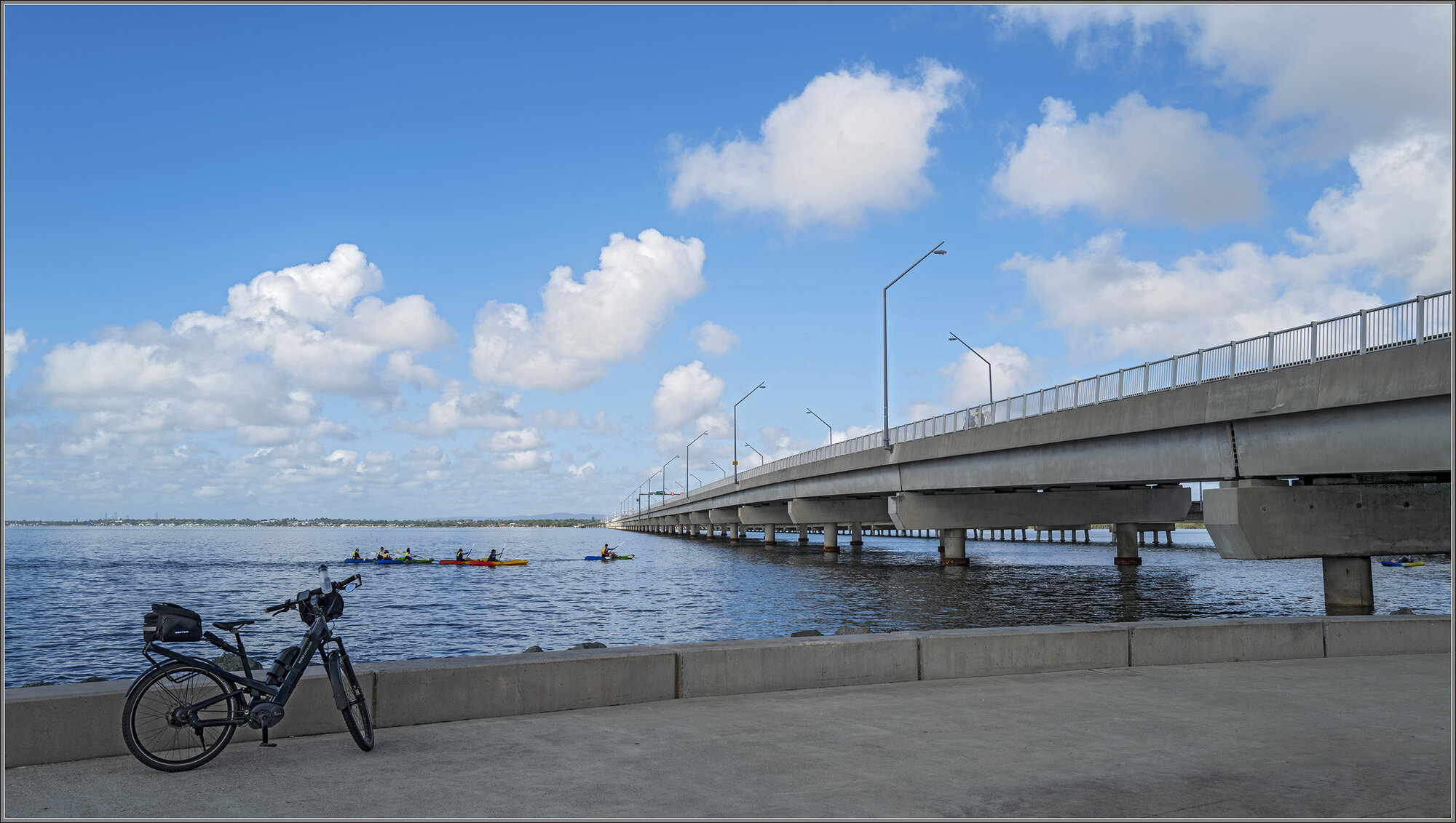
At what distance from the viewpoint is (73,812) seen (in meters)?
5.95

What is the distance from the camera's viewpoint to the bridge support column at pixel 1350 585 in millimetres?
28469

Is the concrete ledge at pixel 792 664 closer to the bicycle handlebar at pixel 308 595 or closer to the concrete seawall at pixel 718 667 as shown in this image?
the concrete seawall at pixel 718 667

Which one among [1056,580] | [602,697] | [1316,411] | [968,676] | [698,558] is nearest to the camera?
[602,697]

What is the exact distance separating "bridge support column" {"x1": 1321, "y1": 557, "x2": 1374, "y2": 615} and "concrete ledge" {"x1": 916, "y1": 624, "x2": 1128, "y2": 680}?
2065cm

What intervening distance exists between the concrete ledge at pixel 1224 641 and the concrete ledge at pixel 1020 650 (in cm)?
33

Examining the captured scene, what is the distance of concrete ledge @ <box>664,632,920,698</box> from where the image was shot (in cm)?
978

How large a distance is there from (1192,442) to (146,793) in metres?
28.8

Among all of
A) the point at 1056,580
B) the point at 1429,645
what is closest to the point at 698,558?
the point at 1056,580

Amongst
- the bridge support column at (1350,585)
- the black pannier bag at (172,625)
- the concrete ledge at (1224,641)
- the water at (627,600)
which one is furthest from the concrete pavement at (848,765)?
the bridge support column at (1350,585)

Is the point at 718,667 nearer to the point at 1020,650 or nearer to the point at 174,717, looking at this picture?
the point at 1020,650

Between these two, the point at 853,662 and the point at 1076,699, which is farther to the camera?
the point at 853,662

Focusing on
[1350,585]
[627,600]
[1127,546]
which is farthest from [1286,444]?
[1127,546]

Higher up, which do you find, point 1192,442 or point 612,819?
point 1192,442

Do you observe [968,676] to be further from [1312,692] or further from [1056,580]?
[1056,580]
